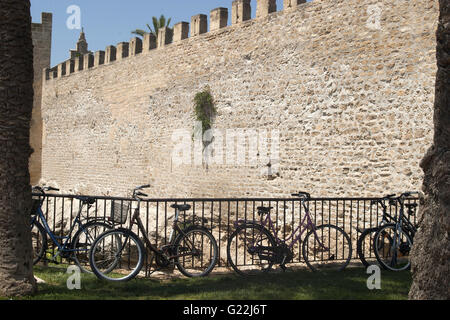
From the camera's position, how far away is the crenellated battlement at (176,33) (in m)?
12.4

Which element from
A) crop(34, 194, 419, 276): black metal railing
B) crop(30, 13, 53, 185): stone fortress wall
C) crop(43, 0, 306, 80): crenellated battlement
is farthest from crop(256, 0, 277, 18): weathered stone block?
crop(30, 13, 53, 185): stone fortress wall

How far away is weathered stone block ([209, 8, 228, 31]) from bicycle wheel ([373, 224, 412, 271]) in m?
8.45

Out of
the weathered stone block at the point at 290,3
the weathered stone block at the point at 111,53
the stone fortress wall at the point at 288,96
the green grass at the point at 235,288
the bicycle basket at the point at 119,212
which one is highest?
the weathered stone block at the point at 111,53

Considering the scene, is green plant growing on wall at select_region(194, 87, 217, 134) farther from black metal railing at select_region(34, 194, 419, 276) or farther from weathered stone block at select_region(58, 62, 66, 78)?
weathered stone block at select_region(58, 62, 66, 78)

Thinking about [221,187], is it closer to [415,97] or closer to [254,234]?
[415,97]

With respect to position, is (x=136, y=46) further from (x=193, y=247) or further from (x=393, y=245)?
(x=393, y=245)

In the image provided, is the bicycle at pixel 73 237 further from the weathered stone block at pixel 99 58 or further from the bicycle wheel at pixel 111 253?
the weathered stone block at pixel 99 58

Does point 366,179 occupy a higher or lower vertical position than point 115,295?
higher

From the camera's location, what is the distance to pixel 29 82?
5.07 metres

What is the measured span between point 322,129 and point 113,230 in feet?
20.4

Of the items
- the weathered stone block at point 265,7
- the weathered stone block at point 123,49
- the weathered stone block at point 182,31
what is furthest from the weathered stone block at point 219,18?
the weathered stone block at point 123,49

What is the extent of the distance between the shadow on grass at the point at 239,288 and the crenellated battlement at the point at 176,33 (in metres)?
7.39

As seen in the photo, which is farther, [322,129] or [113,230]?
[322,129]
